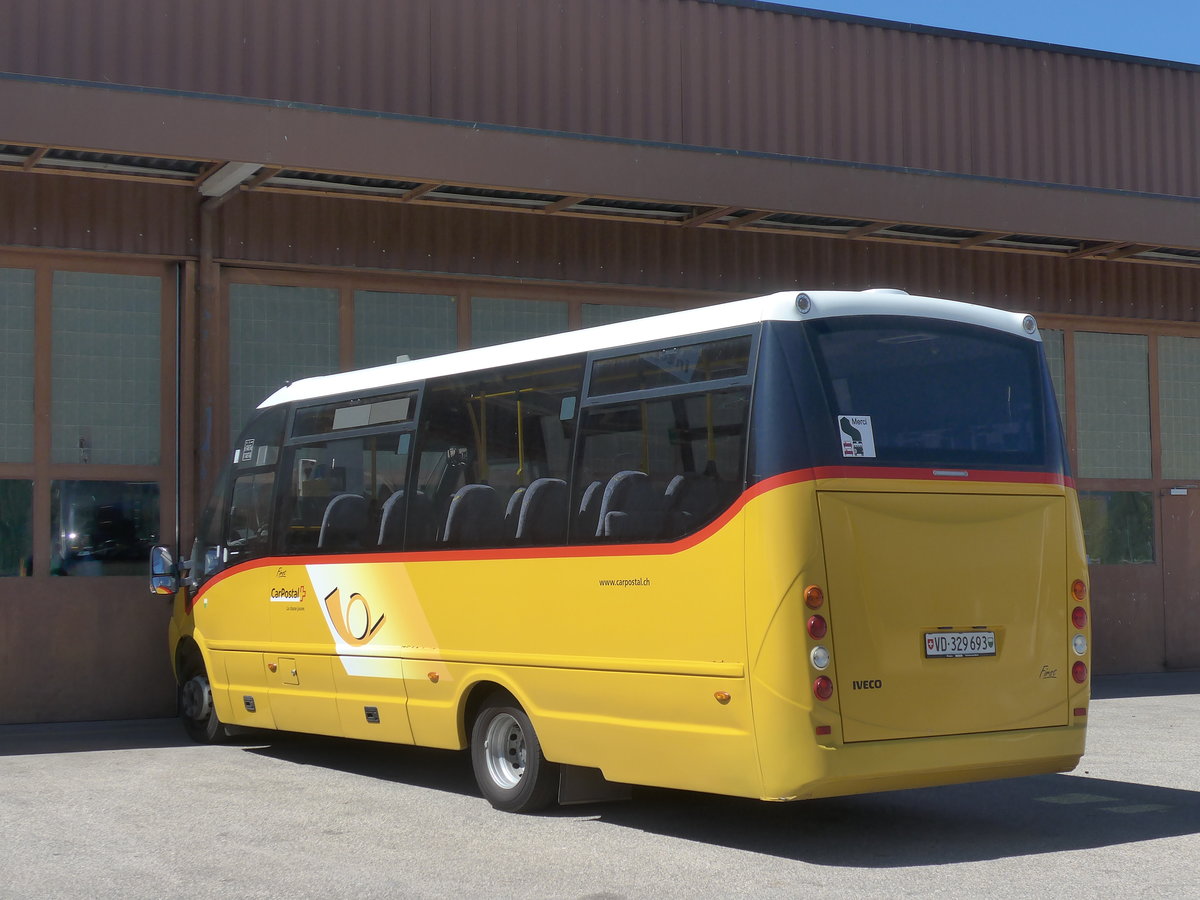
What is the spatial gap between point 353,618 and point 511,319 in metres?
6.02

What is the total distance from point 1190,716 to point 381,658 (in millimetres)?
7664

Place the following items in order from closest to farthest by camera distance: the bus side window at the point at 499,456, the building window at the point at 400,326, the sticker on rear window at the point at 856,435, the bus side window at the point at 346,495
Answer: the sticker on rear window at the point at 856,435
the bus side window at the point at 499,456
the bus side window at the point at 346,495
the building window at the point at 400,326

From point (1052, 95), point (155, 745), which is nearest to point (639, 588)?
point (155, 745)

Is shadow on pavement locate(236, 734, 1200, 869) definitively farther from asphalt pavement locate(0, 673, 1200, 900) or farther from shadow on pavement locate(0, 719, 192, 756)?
shadow on pavement locate(0, 719, 192, 756)

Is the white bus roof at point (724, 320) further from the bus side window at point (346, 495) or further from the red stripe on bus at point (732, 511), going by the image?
the red stripe on bus at point (732, 511)

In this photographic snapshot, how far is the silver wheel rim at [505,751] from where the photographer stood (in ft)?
30.5

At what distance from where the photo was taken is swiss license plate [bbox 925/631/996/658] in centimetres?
791

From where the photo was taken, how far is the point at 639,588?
27.0 feet

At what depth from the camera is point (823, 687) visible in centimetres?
751

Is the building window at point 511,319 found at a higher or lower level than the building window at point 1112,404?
higher

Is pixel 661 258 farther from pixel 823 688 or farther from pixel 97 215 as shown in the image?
pixel 823 688

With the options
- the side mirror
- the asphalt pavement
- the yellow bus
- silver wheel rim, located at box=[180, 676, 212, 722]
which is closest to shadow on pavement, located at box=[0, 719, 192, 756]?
silver wheel rim, located at box=[180, 676, 212, 722]

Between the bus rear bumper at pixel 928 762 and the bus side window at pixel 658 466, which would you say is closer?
the bus rear bumper at pixel 928 762

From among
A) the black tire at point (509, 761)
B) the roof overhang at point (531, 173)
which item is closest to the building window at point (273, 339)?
the roof overhang at point (531, 173)
